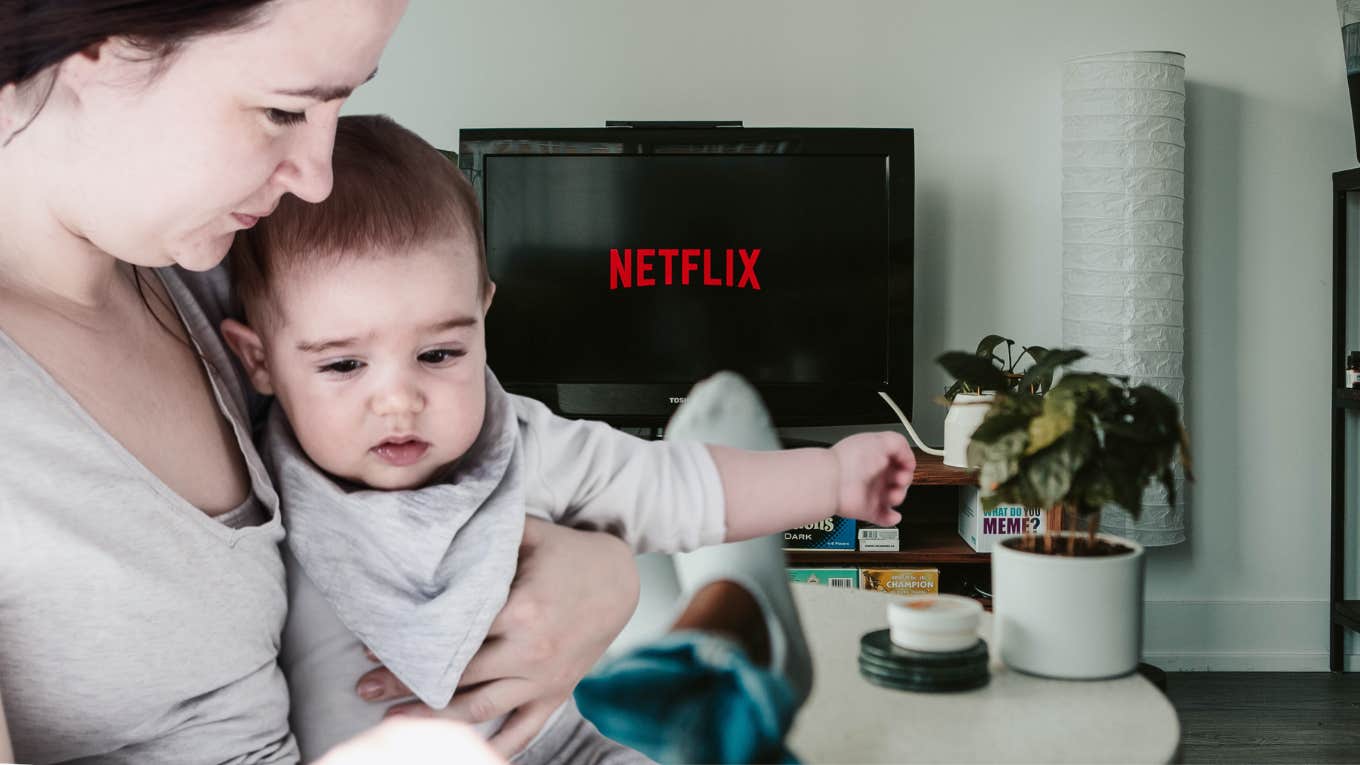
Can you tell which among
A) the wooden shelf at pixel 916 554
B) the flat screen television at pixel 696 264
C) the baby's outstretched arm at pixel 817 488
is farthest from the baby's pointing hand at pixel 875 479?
the flat screen television at pixel 696 264

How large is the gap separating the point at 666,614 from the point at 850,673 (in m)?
0.08

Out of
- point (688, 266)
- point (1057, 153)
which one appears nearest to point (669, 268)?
point (688, 266)

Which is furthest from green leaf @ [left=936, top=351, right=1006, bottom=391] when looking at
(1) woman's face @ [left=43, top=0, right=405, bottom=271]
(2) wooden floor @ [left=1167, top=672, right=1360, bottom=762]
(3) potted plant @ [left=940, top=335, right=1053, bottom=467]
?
(2) wooden floor @ [left=1167, top=672, right=1360, bottom=762]

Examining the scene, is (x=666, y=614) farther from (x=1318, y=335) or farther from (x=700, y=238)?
(x=1318, y=335)

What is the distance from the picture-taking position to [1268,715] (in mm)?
1861

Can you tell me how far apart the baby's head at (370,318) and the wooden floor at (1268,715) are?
4.90ft

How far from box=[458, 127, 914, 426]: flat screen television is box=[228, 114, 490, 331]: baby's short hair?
1.18 metres

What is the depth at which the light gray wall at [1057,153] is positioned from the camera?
6.85ft

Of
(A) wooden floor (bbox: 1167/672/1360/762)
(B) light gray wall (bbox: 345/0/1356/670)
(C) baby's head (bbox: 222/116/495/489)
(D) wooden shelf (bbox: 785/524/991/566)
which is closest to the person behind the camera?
(C) baby's head (bbox: 222/116/495/489)

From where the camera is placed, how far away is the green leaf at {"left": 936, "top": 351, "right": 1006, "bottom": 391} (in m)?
0.39

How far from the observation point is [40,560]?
35 centimetres

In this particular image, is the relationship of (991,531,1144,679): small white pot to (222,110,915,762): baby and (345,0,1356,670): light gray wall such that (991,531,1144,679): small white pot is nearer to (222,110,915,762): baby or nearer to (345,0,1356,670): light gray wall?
(222,110,915,762): baby

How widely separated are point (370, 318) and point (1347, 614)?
2.03 m

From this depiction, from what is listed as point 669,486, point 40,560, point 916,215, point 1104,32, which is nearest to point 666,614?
point 669,486
